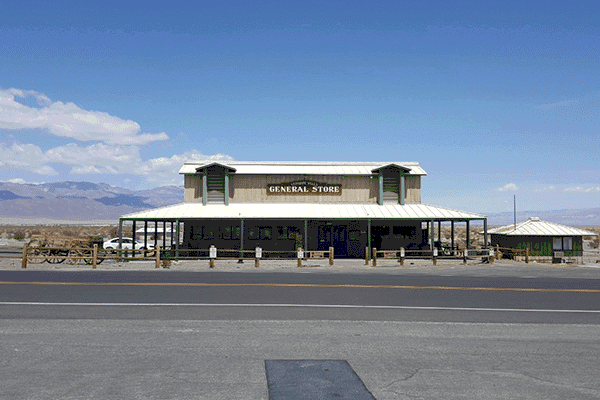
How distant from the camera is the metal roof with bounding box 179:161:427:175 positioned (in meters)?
37.1

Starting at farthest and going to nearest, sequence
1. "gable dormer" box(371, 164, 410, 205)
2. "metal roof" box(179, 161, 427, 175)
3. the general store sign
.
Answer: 1. "metal roof" box(179, 161, 427, 175)
2. the general store sign
3. "gable dormer" box(371, 164, 410, 205)

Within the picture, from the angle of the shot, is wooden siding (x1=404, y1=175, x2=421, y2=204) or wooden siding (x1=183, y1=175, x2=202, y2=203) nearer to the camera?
wooden siding (x1=183, y1=175, x2=202, y2=203)

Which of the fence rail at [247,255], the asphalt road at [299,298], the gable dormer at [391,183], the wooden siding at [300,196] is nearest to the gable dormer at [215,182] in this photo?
the wooden siding at [300,196]

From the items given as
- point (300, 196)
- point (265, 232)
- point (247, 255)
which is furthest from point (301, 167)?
point (247, 255)

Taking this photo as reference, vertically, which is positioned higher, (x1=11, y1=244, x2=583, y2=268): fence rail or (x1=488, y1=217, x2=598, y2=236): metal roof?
(x1=488, y1=217, x2=598, y2=236): metal roof

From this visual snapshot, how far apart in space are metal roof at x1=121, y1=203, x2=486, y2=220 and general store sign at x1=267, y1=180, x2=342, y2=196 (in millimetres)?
1053

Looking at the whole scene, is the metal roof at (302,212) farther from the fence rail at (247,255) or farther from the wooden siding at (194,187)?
the fence rail at (247,255)

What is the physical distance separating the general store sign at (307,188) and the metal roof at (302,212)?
1.05m

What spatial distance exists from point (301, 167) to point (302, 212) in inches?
211

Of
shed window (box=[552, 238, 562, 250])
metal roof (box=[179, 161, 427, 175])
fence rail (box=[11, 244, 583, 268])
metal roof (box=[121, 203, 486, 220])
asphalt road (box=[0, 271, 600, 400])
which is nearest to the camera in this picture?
asphalt road (box=[0, 271, 600, 400])

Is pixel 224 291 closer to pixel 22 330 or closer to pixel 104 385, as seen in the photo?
pixel 22 330

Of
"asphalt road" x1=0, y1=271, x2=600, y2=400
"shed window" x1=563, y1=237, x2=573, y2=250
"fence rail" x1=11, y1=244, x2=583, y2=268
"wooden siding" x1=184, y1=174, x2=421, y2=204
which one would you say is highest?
"wooden siding" x1=184, y1=174, x2=421, y2=204

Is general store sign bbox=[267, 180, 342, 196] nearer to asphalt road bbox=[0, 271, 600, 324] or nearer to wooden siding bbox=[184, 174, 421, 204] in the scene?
wooden siding bbox=[184, 174, 421, 204]

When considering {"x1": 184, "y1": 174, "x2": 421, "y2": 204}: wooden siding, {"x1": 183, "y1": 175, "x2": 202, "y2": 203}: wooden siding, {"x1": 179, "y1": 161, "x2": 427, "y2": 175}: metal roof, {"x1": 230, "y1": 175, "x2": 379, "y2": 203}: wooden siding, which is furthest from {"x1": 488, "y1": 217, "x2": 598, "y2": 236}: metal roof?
{"x1": 183, "y1": 175, "x2": 202, "y2": 203}: wooden siding
